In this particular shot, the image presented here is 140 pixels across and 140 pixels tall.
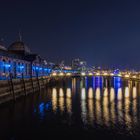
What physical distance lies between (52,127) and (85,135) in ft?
17.3

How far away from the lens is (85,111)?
4312 cm

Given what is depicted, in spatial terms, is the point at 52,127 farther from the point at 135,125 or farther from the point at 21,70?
the point at 21,70

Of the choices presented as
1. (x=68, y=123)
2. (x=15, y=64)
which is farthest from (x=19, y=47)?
(x=68, y=123)

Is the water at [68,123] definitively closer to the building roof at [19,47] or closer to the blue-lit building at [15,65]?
the blue-lit building at [15,65]

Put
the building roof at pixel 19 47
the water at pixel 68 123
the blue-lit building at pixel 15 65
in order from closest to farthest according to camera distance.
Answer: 1. the water at pixel 68 123
2. the blue-lit building at pixel 15 65
3. the building roof at pixel 19 47

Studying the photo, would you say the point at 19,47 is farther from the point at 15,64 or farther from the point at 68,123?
the point at 68,123

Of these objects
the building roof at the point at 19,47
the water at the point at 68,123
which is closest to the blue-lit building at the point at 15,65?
the building roof at the point at 19,47

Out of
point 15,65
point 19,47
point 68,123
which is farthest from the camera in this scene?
point 19,47

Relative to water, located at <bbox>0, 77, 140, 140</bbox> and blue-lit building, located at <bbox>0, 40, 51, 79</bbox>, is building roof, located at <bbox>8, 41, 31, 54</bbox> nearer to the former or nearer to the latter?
blue-lit building, located at <bbox>0, 40, 51, 79</bbox>

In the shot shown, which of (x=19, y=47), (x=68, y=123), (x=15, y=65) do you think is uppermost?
(x=19, y=47)

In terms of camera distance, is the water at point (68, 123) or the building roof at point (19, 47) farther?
the building roof at point (19, 47)

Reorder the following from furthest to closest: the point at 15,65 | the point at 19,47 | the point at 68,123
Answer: the point at 19,47 < the point at 15,65 < the point at 68,123

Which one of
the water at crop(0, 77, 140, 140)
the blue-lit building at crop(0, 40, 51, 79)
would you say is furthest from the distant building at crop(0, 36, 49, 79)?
the water at crop(0, 77, 140, 140)

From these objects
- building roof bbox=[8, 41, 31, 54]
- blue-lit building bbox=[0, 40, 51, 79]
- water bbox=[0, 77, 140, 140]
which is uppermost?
building roof bbox=[8, 41, 31, 54]
